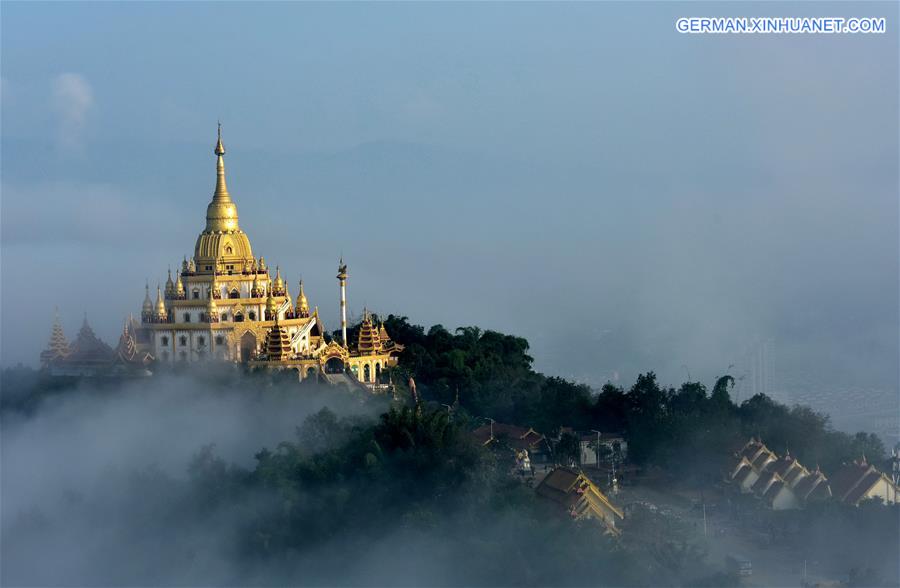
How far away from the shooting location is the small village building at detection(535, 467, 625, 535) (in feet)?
110

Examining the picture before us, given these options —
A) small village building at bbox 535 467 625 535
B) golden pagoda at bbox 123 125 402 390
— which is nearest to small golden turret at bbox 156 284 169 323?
golden pagoda at bbox 123 125 402 390

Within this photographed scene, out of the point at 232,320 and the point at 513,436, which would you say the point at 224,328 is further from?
the point at 513,436

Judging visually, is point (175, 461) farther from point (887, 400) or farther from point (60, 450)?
point (887, 400)

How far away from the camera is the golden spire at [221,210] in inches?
1932

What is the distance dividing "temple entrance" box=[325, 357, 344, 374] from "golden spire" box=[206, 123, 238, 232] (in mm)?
5200

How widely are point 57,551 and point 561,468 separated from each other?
9973mm

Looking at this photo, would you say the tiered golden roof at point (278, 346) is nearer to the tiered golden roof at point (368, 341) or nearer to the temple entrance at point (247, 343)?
the temple entrance at point (247, 343)

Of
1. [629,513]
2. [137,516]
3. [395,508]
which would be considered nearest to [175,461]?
[137,516]

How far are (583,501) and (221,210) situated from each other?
18912mm

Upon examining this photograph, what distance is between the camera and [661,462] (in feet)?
128

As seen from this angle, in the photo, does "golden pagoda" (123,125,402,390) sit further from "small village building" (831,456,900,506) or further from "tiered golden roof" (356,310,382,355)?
"small village building" (831,456,900,506)

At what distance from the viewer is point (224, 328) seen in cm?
4741

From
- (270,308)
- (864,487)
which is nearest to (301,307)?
(270,308)

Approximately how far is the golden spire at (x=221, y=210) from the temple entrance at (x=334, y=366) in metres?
5.20
